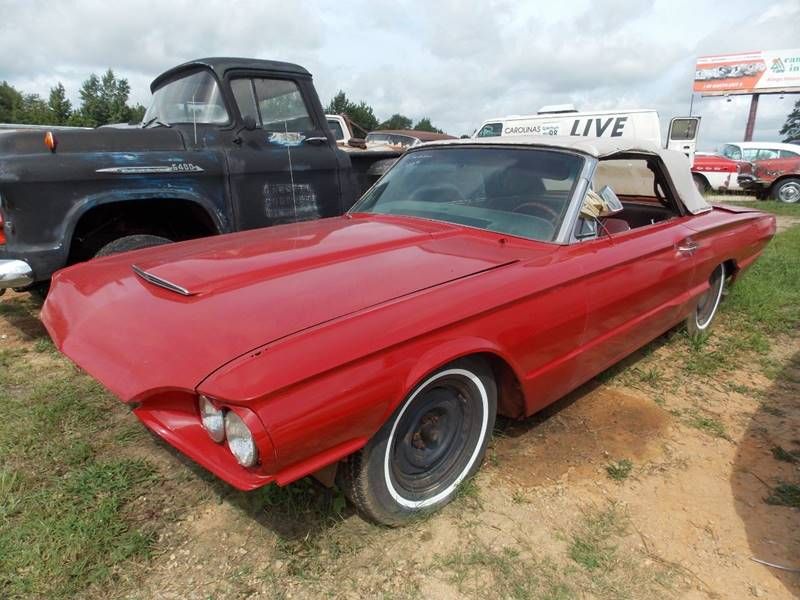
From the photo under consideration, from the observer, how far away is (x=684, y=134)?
13641mm

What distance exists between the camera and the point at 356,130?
12.0 metres

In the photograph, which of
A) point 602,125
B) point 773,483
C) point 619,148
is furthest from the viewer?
point 602,125

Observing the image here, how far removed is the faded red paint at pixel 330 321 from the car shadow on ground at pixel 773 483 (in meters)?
0.78

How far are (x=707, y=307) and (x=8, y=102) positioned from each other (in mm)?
61683

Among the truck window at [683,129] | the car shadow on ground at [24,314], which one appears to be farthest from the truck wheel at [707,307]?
the truck window at [683,129]

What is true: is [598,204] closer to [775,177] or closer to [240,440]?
[240,440]

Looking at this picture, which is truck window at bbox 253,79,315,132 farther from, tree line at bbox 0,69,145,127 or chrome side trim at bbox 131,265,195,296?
tree line at bbox 0,69,145,127

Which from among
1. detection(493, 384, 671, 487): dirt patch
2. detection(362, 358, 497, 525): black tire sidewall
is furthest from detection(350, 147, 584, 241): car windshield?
detection(493, 384, 671, 487): dirt patch

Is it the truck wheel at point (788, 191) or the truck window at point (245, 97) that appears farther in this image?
the truck wheel at point (788, 191)

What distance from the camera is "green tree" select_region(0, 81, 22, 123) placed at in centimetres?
4528

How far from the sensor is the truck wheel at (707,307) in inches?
160

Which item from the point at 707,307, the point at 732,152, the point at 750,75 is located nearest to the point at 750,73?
the point at 750,75

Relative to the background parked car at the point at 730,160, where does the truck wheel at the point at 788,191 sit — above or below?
below

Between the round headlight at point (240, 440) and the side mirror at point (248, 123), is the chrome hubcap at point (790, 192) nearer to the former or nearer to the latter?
the side mirror at point (248, 123)
